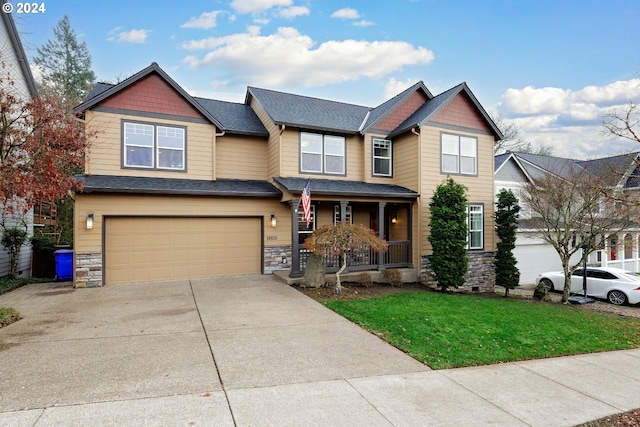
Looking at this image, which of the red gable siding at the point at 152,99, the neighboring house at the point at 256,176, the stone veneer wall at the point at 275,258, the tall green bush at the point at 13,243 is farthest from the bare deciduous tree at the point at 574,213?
the tall green bush at the point at 13,243

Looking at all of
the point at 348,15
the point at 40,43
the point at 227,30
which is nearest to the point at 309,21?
the point at 348,15

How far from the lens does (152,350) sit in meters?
5.12

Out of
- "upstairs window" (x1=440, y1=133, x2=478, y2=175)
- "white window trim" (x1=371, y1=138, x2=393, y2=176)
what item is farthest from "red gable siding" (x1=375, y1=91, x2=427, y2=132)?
"upstairs window" (x1=440, y1=133, x2=478, y2=175)

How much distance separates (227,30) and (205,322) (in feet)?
46.1

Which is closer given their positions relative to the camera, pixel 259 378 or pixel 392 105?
pixel 259 378

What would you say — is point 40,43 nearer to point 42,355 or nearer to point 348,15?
point 348,15

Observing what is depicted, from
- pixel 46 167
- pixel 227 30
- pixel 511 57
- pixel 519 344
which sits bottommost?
pixel 519 344

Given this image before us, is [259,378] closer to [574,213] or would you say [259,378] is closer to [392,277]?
[392,277]

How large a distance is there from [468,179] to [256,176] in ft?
27.6

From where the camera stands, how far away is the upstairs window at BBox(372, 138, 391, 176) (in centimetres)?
1374

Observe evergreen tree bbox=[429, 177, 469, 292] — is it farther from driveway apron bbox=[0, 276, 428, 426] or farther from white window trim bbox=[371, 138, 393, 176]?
driveway apron bbox=[0, 276, 428, 426]

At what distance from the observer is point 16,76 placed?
12.4 meters

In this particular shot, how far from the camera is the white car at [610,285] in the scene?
41.0 ft

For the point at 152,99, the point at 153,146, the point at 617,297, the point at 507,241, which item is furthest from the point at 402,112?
the point at 617,297
